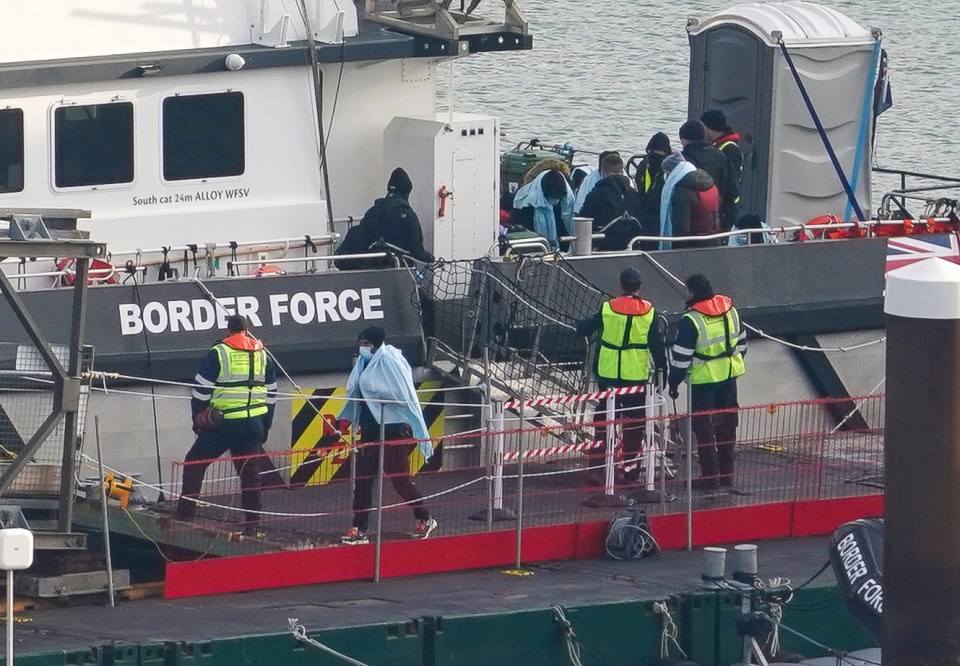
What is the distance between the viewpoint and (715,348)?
11578mm

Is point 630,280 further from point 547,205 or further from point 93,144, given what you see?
point 93,144

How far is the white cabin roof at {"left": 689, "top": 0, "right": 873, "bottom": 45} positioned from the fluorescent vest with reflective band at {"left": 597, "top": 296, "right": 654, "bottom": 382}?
131 inches

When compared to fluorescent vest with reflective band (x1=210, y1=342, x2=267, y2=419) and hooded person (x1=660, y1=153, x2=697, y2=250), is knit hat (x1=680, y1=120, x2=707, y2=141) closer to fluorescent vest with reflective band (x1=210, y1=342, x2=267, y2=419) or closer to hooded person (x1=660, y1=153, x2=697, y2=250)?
hooded person (x1=660, y1=153, x2=697, y2=250)

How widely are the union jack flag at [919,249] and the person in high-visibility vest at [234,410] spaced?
12.8 ft

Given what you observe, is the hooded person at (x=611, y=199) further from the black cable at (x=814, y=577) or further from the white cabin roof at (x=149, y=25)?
the black cable at (x=814, y=577)

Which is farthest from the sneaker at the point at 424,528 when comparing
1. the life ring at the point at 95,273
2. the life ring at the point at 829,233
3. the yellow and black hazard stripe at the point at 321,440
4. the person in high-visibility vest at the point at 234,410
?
the life ring at the point at 829,233

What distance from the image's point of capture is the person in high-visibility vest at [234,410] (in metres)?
10.6

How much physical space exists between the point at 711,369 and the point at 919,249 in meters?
2.19

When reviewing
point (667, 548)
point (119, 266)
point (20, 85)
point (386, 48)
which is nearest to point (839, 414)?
point (667, 548)

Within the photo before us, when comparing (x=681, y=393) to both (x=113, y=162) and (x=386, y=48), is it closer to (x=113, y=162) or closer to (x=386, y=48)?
(x=386, y=48)

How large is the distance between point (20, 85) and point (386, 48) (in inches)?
87.1

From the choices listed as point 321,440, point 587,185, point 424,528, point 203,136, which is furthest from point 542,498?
point 587,185

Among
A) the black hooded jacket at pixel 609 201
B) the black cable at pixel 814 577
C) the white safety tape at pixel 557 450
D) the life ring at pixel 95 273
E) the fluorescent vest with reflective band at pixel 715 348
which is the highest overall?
the black hooded jacket at pixel 609 201

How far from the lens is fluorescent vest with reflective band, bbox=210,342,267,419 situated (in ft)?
35.0
